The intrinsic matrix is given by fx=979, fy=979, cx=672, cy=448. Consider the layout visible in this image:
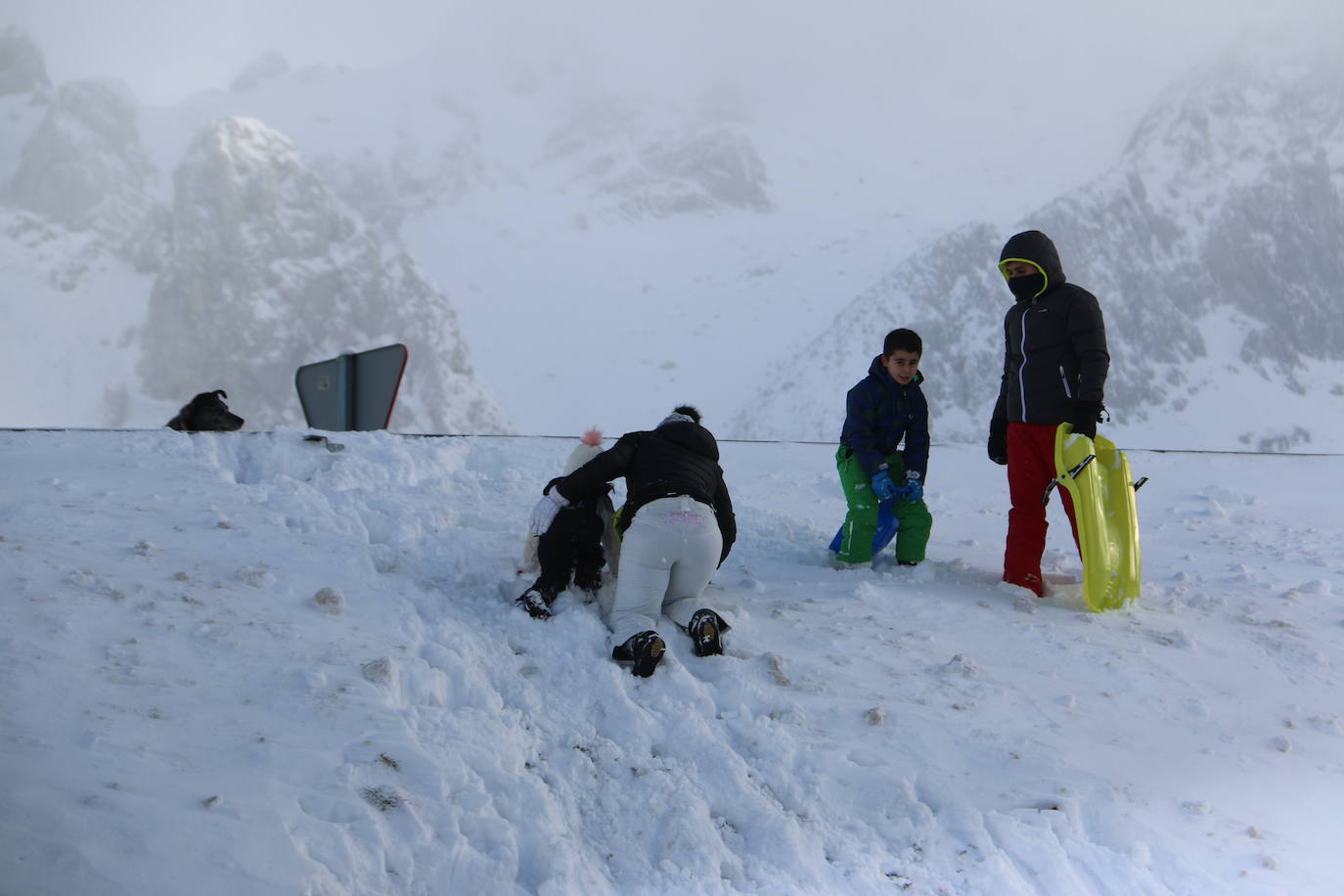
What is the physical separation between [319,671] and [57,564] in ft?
4.12

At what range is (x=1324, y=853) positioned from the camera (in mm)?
2492

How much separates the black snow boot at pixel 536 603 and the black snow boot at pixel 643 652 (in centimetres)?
42

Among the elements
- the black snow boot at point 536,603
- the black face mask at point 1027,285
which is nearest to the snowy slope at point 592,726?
the black snow boot at point 536,603

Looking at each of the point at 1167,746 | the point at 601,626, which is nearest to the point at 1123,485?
the point at 1167,746

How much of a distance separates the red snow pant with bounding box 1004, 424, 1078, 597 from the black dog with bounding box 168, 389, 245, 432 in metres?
4.86

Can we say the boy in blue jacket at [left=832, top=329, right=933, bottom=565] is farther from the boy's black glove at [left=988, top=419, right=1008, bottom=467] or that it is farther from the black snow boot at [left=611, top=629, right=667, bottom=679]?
the black snow boot at [left=611, top=629, right=667, bottom=679]

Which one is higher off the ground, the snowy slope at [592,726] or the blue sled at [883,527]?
the blue sled at [883,527]

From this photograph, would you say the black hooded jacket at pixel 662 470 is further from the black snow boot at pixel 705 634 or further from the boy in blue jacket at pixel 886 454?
the boy in blue jacket at pixel 886 454

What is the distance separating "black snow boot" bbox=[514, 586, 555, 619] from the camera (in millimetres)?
3562

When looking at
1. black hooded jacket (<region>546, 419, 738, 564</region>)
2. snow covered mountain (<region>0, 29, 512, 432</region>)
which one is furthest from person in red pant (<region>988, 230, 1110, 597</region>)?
snow covered mountain (<region>0, 29, 512, 432</region>)

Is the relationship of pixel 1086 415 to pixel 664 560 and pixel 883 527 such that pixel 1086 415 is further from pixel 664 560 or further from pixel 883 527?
pixel 664 560

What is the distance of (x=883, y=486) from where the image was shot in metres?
4.61

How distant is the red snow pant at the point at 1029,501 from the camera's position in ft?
14.7

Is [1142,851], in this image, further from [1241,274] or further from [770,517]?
[1241,274]
